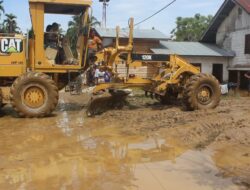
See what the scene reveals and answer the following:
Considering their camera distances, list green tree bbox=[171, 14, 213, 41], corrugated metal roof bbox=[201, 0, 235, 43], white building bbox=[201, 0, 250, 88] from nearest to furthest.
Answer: white building bbox=[201, 0, 250, 88]
corrugated metal roof bbox=[201, 0, 235, 43]
green tree bbox=[171, 14, 213, 41]

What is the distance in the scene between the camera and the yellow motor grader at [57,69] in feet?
39.2

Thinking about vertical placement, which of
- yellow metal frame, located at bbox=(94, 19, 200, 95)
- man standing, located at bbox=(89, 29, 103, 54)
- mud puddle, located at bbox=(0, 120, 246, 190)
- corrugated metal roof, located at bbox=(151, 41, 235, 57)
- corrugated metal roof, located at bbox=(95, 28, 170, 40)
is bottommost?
mud puddle, located at bbox=(0, 120, 246, 190)

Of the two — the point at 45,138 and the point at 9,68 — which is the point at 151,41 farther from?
the point at 45,138

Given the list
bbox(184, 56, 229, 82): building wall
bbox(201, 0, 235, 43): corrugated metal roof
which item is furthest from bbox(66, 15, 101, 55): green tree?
bbox(201, 0, 235, 43): corrugated metal roof

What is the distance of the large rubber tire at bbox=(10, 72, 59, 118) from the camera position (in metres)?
11.8

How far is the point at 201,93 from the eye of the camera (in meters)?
12.5

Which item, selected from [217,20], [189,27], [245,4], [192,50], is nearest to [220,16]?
[217,20]

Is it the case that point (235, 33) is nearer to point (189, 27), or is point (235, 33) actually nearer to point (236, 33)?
point (236, 33)

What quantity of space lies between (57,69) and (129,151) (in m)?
5.34

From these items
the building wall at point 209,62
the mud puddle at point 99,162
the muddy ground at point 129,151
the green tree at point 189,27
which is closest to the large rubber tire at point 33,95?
the muddy ground at point 129,151

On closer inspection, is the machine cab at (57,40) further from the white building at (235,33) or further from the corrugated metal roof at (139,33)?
the corrugated metal roof at (139,33)

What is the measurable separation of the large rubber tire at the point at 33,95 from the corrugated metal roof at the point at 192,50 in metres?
17.0

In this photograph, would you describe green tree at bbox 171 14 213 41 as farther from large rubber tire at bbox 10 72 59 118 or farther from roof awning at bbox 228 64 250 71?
large rubber tire at bbox 10 72 59 118

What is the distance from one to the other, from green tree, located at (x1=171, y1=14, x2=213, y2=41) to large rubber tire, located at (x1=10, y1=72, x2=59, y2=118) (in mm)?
47932
